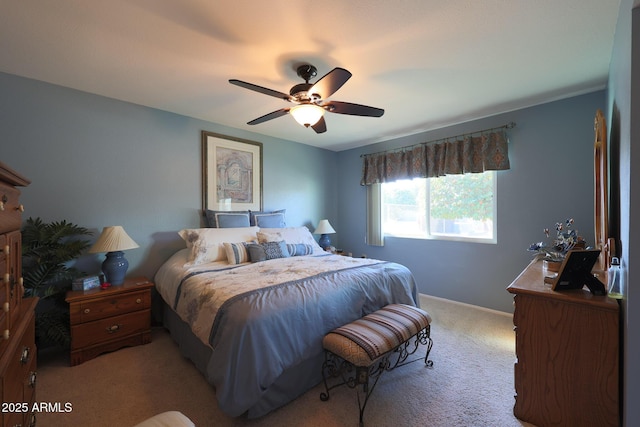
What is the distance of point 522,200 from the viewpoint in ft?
9.80

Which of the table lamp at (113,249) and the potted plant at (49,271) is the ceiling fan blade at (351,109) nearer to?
the table lamp at (113,249)

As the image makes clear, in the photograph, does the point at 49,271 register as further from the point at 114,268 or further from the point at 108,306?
the point at 108,306

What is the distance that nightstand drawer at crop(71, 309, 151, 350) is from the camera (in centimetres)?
216

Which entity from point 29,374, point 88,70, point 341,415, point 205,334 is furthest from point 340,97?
point 29,374

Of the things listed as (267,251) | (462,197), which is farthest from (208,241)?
(462,197)

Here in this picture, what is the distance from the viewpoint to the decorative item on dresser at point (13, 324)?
889 millimetres

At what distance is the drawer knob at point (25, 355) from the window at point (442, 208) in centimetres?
390

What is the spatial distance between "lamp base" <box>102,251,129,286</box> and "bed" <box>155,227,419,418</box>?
0.36m

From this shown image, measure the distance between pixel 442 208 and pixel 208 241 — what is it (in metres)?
3.06

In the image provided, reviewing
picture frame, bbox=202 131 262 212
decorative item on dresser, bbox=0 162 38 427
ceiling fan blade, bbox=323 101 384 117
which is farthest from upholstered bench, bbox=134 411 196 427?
picture frame, bbox=202 131 262 212

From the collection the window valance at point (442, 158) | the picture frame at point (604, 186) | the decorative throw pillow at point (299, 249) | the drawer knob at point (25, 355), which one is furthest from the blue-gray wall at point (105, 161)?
the picture frame at point (604, 186)

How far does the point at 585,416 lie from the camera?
139 cm

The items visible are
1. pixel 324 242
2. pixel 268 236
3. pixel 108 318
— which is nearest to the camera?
pixel 108 318

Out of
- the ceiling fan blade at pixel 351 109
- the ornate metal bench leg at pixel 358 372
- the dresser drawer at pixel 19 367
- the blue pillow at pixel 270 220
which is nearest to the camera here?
the dresser drawer at pixel 19 367
